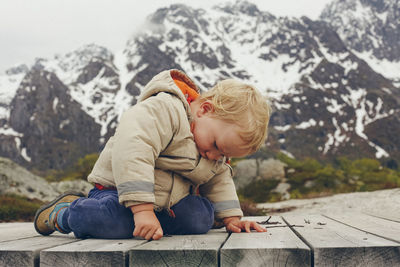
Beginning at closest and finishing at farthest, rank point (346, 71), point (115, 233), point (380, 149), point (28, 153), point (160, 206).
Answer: point (115, 233) → point (160, 206) → point (380, 149) → point (28, 153) → point (346, 71)

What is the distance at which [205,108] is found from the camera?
296cm

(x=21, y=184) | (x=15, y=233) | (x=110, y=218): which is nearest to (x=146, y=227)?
(x=110, y=218)

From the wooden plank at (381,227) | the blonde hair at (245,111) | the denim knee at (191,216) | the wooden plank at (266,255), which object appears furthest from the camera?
the denim knee at (191,216)

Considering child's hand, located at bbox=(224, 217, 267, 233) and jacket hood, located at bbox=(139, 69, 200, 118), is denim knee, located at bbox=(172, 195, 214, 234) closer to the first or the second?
child's hand, located at bbox=(224, 217, 267, 233)

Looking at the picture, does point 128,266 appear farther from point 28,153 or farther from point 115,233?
point 28,153

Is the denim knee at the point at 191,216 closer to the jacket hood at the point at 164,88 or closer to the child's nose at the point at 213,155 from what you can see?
the child's nose at the point at 213,155

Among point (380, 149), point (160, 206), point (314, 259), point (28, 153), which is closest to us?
point (314, 259)

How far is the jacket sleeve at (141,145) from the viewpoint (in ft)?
8.34

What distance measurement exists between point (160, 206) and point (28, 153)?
161227mm

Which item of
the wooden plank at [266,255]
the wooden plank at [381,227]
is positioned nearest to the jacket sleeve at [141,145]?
the wooden plank at [266,255]

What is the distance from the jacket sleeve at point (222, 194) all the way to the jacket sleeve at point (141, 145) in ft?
3.04

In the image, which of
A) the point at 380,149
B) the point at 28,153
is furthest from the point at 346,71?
the point at 28,153

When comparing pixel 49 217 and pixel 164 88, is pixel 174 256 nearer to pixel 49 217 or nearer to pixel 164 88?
pixel 164 88

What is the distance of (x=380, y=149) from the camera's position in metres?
134
